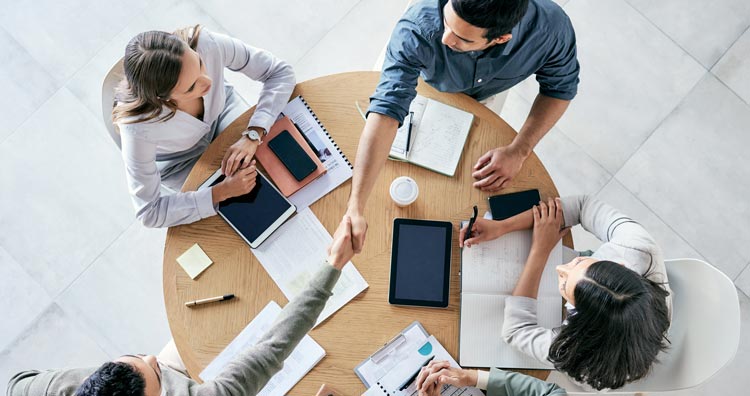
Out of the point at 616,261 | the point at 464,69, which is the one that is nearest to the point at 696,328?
the point at 616,261

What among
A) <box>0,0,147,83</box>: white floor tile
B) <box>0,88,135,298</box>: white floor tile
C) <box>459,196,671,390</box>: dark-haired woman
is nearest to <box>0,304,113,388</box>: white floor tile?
<box>0,88,135,298</box>: white floor tile

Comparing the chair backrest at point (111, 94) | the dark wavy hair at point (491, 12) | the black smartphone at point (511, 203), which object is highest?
the chair backrest at point (111, 94)

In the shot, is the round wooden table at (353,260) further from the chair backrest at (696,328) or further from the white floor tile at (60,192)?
the white floor tile at (60,192)

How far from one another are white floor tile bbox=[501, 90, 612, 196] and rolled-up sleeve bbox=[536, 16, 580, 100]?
0.79 m

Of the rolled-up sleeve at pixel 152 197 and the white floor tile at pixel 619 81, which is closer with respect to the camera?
the rolled-up sleeve at pixel 152 197

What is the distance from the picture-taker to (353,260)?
1.61 m

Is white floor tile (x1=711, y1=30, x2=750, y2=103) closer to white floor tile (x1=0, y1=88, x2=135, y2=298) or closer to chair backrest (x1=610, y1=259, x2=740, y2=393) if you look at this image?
chair backrest (x1=610, y1=259, x2=740, y2=393)

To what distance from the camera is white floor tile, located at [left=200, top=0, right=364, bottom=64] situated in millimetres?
2635

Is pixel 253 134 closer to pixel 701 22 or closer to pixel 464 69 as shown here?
pixel 464 69

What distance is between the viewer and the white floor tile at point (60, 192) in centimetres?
244

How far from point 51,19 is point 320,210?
1.85 meters

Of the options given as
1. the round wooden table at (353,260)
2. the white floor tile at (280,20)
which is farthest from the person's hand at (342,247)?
the white floor tile at (280,20)

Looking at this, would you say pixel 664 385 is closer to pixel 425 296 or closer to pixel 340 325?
pixel 425 296

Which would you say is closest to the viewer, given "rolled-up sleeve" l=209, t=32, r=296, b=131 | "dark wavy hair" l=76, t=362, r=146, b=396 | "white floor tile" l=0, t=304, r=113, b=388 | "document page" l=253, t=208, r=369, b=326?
"dark wavy hair" l=76, t=362, r=146, b=396
